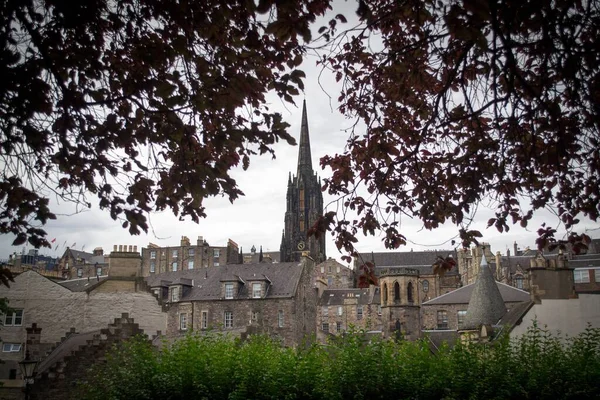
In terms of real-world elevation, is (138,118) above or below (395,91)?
below

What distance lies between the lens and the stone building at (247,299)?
46.9 m

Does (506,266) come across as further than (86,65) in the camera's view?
Yes

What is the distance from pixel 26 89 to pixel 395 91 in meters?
5.39

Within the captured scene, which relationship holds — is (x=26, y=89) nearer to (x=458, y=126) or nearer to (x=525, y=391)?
(x=458, y=126)

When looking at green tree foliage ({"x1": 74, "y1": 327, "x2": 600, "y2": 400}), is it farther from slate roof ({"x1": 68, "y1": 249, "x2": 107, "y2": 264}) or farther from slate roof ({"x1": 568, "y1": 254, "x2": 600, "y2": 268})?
slate roof ({"x1": 68, "y1": 249, "x2": 107, "y2": 264})

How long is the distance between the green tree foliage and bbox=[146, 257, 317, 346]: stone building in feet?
101

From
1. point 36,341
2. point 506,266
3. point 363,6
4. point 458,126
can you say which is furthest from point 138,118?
point 506,266

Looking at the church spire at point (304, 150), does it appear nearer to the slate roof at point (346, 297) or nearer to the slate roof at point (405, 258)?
the slate roof at point (405, 258)

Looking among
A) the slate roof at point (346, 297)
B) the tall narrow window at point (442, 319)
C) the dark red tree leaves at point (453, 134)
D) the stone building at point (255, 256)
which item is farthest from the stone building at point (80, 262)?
the dark red tree leaves at point (453, 134)

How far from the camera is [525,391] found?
12.9m

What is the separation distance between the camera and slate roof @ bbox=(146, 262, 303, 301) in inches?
1900

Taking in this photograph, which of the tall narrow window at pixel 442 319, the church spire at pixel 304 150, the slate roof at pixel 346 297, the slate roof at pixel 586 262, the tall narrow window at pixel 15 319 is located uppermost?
the church spire at pixel 304 150

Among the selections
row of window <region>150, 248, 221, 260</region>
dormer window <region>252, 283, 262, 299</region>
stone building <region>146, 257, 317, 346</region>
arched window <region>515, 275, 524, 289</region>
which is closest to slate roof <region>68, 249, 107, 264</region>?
row of window <region>150, 248, 221, 260</region>

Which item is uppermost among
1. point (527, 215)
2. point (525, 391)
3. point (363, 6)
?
point (363, 6)
